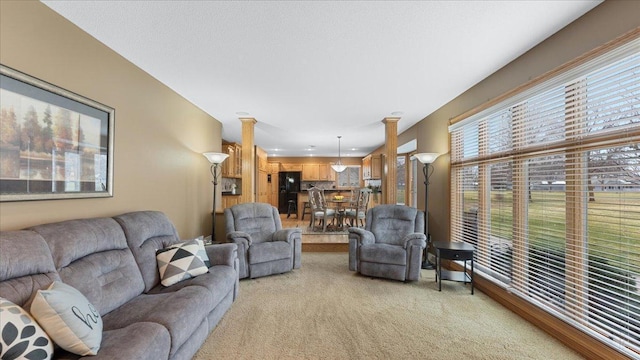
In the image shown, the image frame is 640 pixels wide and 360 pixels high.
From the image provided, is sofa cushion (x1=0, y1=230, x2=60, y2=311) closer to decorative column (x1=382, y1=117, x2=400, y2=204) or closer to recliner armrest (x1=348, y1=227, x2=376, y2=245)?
recliner armrest (x1=348, y1=227, x2=376, y2=245)

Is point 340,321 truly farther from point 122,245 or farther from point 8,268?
point 8,268

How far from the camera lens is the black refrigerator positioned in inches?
412

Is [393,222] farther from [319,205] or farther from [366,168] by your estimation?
[366,168]

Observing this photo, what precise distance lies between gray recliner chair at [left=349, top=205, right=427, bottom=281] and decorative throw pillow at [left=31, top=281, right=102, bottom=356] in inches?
114

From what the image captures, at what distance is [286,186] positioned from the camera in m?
10.5

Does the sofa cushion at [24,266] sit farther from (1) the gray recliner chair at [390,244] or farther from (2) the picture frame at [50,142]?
(1) the gray recliner chair at [390,244]

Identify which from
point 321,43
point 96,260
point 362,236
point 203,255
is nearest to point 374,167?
point 362,236

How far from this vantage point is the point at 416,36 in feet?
7.36

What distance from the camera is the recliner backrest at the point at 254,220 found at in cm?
383

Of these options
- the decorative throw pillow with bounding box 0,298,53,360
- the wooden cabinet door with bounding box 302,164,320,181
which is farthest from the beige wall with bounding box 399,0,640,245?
the wooden cabinet door with bounding box 302,164,320,181

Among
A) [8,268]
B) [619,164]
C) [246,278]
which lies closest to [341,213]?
[246,278]

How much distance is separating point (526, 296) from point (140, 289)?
3453 mm

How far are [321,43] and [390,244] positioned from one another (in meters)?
2.86

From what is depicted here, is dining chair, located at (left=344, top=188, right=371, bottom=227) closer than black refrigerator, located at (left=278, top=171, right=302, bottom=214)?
Yes
